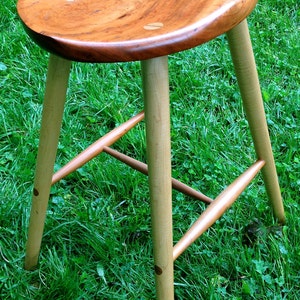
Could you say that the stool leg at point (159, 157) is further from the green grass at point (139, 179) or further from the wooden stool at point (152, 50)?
→ the green grass at point (139, 179)

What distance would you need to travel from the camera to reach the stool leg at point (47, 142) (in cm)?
120

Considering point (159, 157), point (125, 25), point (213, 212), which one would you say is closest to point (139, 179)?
point (213, 212)

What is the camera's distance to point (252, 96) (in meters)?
1.37

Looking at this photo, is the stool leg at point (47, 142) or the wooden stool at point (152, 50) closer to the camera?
the wooden stool at point (152, 50)

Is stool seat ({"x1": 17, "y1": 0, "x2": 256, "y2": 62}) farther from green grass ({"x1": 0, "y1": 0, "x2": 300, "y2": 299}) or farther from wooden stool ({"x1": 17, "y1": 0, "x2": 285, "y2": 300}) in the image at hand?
green grass ({"x1": 0, "y1": 0, "x2": 300, "y2": 299})

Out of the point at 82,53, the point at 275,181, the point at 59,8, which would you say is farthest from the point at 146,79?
the point at 275,181

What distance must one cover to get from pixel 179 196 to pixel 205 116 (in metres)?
0.40

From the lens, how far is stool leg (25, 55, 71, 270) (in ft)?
3.93

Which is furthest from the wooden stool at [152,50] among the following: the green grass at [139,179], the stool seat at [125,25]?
the green grass at [139,179]

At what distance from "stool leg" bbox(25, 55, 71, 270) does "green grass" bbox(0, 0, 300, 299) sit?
0.43 feet

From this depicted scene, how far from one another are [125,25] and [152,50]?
0.34 ft

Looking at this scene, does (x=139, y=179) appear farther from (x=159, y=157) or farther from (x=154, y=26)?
(x=154, y=26)

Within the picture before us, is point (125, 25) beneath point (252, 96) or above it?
above

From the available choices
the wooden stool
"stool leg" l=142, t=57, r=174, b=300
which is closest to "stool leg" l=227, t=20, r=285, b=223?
the wooden stool
